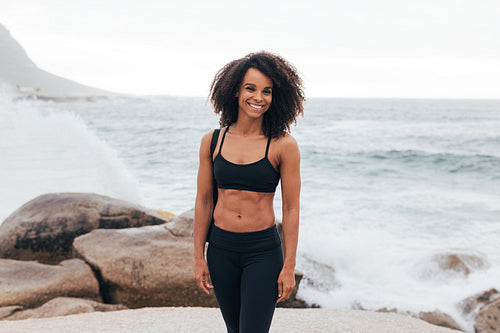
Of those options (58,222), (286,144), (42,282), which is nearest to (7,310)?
(42,282)

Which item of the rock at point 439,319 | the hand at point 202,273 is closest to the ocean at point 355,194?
the rock at point 439,319

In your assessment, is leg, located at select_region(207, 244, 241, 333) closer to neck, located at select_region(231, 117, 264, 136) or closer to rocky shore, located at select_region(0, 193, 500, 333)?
neck, located at select_region(231, 117, 264, 136)

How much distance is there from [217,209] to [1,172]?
1336 centimetres

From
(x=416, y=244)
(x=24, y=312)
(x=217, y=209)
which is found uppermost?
(x=217, y=209)

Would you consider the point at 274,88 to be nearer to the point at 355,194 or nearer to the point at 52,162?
the point at 355,194

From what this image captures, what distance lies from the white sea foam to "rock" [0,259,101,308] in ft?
19.0

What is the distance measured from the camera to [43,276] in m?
4.83

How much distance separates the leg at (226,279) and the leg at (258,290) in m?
0.07

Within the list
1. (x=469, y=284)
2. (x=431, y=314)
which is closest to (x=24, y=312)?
(x=431, y=314)

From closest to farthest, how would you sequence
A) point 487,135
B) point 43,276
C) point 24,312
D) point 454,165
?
1. point 24,312
2. point 43,276
3. point 454,165
4. point 487,135

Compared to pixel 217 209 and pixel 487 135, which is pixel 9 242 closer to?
pixel 217 209

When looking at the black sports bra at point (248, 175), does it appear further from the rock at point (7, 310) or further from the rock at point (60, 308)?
the rock at point (7, 310)

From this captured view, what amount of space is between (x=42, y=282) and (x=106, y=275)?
0.71 metres

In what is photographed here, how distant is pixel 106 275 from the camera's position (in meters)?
4.93
